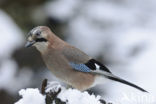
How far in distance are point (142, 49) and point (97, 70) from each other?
3.85 m

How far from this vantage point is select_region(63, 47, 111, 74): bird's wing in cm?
490

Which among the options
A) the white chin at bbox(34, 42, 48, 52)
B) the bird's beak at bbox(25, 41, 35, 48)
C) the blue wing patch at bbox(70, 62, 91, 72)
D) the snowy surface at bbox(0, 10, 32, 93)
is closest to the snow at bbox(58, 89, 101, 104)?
the bird's beak at bbox(25, 41, 35, 48)

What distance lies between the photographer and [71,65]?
4.88 metres

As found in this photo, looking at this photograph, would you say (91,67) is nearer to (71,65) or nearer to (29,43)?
(71,65)

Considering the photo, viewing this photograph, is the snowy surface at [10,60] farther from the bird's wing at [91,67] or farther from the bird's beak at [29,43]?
the bird's beak at [29,43]

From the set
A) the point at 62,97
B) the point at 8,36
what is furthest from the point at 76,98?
the point at 8,36

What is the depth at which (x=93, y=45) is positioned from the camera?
8531 millimetres

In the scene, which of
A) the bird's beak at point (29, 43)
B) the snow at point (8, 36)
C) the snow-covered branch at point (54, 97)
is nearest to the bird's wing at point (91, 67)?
the bird's beak at point (29, 43)

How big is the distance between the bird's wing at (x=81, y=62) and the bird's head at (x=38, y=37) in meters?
0.29

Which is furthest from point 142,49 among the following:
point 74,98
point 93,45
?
point 74,98

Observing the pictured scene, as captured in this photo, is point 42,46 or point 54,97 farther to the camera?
point 42,46

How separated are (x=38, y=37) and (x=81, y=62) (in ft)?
1.99

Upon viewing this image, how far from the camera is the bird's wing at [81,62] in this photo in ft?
16.1

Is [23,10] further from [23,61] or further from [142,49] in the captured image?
[142,49]
